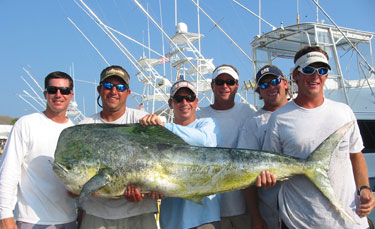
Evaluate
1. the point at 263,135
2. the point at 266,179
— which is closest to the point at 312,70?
the point at 263,135

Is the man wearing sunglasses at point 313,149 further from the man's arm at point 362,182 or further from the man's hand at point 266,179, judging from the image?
the man's hand at point 266,179

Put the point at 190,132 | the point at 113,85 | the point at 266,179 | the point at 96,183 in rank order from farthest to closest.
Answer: the point at 113,85
the point at 190,132
the point at 266,179
the point at 96,183

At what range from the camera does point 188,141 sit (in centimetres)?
244

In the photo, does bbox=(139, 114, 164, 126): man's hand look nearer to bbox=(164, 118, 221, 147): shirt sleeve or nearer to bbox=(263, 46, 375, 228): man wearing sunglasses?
bbox=(164, 118, 221, 147): shirt sleeve

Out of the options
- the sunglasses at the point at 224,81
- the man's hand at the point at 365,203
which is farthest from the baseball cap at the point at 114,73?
the man's hand at the point at 365,203

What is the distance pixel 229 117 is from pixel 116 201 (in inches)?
53.7

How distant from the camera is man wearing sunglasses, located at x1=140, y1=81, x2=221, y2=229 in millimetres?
2359

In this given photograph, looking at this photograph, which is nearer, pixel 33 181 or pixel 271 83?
pixel 33 181

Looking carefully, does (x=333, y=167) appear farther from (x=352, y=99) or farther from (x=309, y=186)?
(x=352, y=99)

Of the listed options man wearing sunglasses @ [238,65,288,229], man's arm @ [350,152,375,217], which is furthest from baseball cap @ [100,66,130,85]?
man's arm @ [350,152,375,217]

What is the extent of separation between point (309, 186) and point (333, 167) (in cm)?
23

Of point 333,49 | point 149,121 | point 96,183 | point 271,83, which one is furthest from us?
point 333,49

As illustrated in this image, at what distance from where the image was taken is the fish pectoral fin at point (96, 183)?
2008mm

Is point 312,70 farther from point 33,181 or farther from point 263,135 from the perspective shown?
point 33,181
